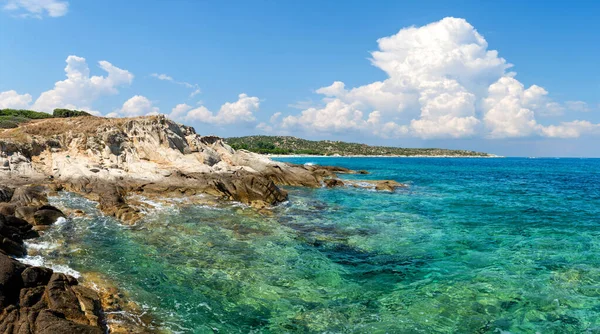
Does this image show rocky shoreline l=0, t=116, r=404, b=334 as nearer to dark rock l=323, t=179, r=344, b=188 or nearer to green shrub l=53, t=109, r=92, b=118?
dark rock l=323, t=179, r=344, b=188

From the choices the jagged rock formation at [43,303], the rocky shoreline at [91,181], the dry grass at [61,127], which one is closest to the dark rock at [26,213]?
the rocky shoreline at [91,181]

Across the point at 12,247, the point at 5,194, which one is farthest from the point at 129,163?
the point at 12,247

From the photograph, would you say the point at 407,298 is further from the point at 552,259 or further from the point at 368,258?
the point at 552,259

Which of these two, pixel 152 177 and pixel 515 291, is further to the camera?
pixel 152 177

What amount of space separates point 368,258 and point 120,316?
38.0ft

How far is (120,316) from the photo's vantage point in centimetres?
1123

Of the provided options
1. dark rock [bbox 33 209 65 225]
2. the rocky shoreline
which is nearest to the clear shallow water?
dark rock [bbox 33 209 65 225]

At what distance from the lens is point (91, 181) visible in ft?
115

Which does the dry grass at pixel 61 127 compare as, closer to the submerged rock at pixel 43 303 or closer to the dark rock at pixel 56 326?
the submerged rock at pixel 43 303

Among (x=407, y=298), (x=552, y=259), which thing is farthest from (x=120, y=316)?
(x=552, y=259)

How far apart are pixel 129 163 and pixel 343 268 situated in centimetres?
3270

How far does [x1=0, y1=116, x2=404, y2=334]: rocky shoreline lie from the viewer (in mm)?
10445

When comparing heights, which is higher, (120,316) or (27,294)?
(27,294)

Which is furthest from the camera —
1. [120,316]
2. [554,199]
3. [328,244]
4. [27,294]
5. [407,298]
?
[554,199]
